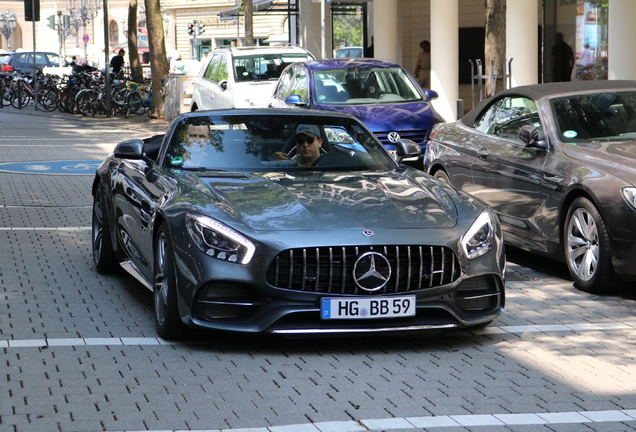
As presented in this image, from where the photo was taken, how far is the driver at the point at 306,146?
25.1 ft

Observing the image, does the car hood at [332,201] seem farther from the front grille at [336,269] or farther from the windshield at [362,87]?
the windshield at [362,87]

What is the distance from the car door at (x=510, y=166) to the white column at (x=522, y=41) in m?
10.1

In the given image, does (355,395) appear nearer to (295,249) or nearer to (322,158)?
(295,249)

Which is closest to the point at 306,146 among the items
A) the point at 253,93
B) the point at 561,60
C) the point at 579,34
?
the point at 253,93

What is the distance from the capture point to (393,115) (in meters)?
15.2

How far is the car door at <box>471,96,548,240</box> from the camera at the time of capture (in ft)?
29.1

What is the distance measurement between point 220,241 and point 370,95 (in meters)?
10.1

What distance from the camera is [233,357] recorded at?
20.5ft

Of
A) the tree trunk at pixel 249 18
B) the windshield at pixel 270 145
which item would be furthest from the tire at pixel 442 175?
the tree trunk at pixel 249 18

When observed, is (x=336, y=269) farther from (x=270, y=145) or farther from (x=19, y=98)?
(x=19, y=98)

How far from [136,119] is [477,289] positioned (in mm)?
24890

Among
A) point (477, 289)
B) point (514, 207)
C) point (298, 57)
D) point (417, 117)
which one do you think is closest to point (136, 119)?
point (298, 57)

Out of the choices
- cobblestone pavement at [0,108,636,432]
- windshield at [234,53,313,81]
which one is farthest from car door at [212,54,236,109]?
cobblestone pavement at [0,108,636,432]

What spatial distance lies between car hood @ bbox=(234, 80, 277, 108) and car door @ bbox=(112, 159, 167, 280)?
1136 centimetres
